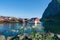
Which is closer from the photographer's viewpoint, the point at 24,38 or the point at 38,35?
the point at 38,35

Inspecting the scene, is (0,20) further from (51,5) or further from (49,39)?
(49,39)

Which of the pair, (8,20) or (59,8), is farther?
(59,8)

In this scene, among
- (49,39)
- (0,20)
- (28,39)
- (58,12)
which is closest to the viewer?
(49,39)

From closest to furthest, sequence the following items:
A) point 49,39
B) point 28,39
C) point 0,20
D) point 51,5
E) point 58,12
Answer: point 49,39
point 28,39
point 0,20
point 58,12
point 51,5

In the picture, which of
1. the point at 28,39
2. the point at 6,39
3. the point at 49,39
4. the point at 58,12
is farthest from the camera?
the point at 58,12

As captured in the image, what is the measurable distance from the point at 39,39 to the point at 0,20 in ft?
215

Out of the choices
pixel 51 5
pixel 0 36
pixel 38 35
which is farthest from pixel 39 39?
pixel 51 5

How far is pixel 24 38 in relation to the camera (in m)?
11.2

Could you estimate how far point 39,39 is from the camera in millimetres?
9586

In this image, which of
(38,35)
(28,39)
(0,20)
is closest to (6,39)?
(28,39)

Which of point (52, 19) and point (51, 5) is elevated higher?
point (51, 5)

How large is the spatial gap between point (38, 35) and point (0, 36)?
9.05 feet

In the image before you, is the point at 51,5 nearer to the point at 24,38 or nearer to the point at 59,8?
the point at 59,8

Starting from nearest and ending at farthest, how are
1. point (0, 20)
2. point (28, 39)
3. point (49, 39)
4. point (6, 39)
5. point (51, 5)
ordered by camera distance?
point (49, 39)
point (28, 39)
point (6, 39)
point (0, 20)
point (51, 5)
